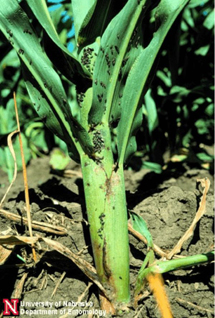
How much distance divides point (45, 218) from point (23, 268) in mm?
148

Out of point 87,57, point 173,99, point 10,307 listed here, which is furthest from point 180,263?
point 173,99

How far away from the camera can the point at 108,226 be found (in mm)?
976

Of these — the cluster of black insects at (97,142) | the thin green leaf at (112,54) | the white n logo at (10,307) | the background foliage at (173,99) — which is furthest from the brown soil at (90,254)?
the background foliage at (173,99)

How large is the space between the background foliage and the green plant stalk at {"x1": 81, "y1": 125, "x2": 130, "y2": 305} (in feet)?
3.24

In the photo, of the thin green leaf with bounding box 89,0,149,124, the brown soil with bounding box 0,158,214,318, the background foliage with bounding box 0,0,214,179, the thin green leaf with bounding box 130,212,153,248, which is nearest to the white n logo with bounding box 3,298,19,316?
the brown soil with bounding box 0,158,214,318

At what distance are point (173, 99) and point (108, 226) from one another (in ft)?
4.02

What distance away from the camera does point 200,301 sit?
1.07m

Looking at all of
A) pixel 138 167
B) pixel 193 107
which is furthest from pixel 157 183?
pixel 193 107

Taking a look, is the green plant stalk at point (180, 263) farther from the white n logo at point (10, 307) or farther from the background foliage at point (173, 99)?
the background foliage at point (173, 99)

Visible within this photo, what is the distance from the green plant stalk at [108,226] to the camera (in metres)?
0.98

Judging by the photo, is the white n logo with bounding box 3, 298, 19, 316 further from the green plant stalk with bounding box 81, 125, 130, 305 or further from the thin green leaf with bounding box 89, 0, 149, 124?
the thin green leaf with bounding box 89, 0, 149, 124

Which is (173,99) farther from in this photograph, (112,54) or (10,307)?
(10,307)

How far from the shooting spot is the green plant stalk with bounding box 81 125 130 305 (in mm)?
977

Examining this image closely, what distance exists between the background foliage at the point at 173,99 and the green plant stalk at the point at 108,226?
0.99m
